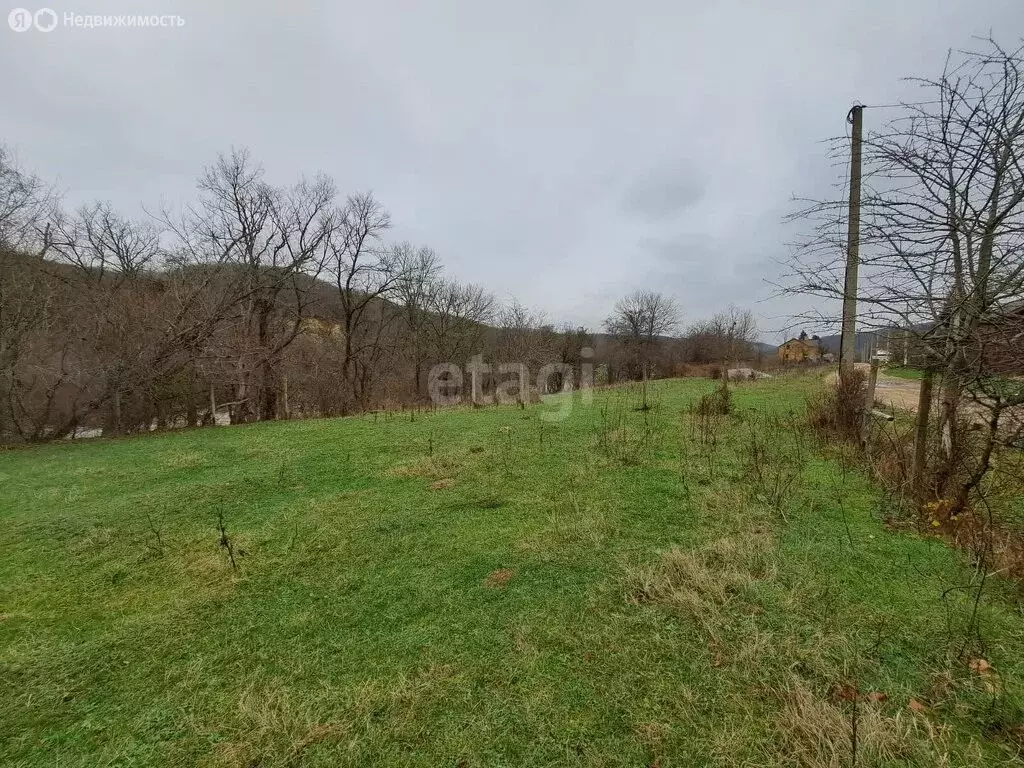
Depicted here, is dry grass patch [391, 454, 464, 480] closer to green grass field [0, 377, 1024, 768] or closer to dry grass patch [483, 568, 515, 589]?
green grass field [0, 377, 1024, 768]

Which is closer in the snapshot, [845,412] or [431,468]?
[431,468]

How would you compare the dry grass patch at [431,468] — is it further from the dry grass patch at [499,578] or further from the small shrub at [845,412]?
the small shrub at [845,412]

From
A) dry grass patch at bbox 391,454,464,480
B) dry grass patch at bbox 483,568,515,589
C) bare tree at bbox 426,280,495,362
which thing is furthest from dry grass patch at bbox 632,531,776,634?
bare tree at bbox 426,280,495,362

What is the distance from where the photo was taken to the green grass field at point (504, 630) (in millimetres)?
1623

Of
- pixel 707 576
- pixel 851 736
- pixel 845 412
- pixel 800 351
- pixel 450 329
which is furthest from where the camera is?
pixel 800 351

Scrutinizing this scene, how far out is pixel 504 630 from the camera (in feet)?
7.50

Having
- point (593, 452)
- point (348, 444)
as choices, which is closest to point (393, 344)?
point (348, 444)

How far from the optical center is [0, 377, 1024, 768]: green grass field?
1.62 metres

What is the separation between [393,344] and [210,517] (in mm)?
19158

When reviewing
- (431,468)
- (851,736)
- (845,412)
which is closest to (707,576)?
(851,736)

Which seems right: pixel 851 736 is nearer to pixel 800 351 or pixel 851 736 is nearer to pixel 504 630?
pixel 504 630

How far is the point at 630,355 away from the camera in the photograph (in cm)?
3756

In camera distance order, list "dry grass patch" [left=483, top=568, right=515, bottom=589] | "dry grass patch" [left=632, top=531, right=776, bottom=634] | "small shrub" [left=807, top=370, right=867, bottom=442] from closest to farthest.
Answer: "dry grass patch" [left=632, top=531, right=776, bottom=634]
"dry grass patch" [left=483, top=568, right=515, bottom=589]
"small shrub" [left=807, top=370, right=867, bottom=442]

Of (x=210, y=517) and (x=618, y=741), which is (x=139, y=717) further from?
(x=210, y=517)
